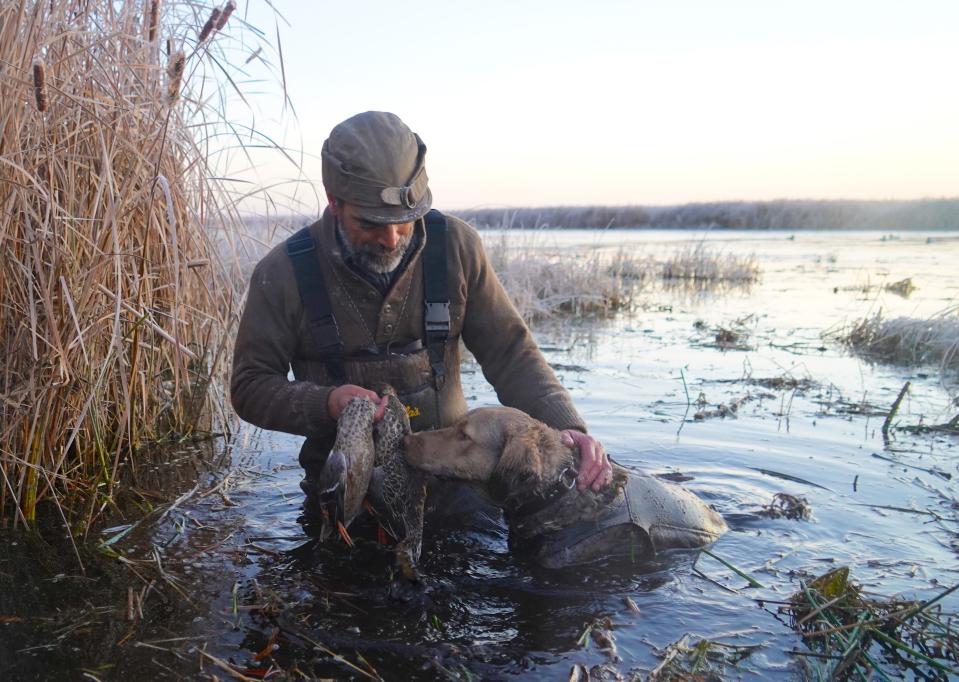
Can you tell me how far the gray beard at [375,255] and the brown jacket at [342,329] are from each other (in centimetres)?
7

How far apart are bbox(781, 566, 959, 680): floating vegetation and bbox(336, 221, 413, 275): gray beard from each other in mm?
2724

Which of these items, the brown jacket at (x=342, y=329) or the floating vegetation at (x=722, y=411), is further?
the floating vegetation at (x=722, y=411)

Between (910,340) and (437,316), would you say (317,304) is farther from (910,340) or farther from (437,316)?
(910,340)

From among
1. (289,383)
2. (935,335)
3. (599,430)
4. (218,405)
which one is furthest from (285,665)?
(935,335)

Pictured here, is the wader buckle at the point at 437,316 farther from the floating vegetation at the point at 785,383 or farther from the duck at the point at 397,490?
the floating vegetation at the point at 785,383

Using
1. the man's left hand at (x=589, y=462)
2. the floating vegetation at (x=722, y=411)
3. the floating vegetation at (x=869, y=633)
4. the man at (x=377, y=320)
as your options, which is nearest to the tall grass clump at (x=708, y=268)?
the floating vegetation at (x=722, y=411)

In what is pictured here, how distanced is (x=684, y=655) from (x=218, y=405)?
408 cm

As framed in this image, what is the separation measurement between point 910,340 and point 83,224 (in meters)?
9.11

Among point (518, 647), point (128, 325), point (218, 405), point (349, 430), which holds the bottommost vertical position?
point (518, 647)

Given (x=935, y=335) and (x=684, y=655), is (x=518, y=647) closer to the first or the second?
(x=684, y=655)

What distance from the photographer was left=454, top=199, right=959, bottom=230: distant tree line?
3353cm

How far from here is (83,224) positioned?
4.46 metres

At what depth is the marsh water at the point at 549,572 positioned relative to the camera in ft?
11.5

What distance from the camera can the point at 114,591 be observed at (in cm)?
391
